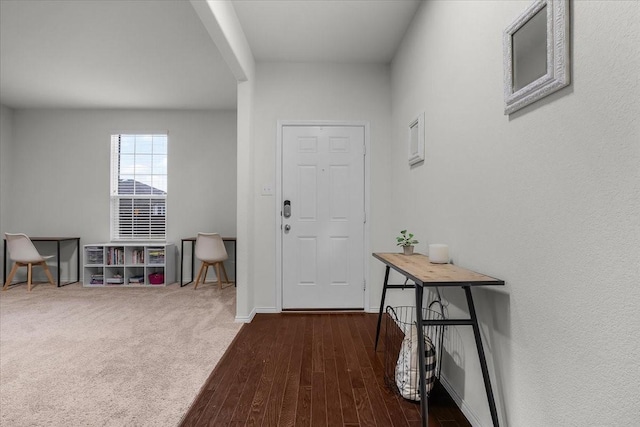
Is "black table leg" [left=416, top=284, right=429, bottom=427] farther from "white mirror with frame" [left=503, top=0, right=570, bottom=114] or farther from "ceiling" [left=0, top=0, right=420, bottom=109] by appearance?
"ceiling" [left=0, top=0, right=420, bottom=109]

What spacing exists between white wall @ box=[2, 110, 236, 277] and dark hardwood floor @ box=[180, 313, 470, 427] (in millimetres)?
3092

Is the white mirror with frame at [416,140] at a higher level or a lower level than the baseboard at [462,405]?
higher

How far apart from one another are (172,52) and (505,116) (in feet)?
11.5

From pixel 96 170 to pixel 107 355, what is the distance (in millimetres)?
4009

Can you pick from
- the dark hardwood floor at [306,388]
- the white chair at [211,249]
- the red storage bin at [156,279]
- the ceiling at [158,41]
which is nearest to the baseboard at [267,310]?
the dark hardwood floor at [306,388]

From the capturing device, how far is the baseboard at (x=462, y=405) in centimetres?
174

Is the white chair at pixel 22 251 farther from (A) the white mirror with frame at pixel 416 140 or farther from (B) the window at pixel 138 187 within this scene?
(A) the white mirror with frame at pixel 416 140

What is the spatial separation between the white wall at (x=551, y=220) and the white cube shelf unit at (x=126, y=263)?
176 inches

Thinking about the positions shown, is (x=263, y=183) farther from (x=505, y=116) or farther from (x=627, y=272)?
(x=627, y=272)

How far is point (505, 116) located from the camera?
1.50m

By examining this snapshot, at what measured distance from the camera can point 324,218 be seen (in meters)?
3.79

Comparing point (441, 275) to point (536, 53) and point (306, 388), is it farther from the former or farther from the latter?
point (306, 388)

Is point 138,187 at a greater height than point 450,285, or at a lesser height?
greater

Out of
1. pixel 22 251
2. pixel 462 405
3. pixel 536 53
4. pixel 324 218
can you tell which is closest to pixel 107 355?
pixel 324 218
